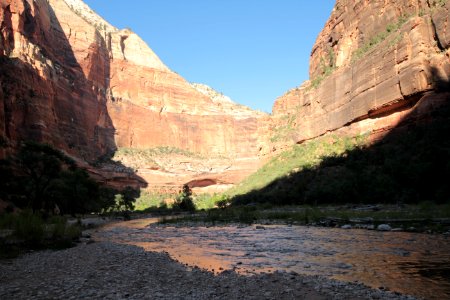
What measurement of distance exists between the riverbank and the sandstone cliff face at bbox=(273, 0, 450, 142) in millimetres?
38174

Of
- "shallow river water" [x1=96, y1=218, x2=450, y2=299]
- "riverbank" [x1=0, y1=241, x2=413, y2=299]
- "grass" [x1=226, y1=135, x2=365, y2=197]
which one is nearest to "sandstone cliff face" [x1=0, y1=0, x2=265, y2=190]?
"grass" [x1=226, y1=135, x2=365, y2=197]

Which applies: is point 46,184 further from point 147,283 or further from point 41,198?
point 147,283

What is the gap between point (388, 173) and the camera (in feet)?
116

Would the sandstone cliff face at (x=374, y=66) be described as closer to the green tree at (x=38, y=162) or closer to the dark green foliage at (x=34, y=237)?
the dark green foliage at (x=34, y=237)

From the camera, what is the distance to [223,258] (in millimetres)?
12070

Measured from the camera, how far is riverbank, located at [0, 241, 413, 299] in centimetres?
662

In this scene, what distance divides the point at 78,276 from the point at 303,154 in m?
58.4

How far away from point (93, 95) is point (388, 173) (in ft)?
301

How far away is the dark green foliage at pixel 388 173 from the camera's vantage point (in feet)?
95.9

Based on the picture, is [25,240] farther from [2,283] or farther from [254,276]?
[254,276]

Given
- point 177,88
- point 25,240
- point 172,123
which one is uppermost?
point 177,88

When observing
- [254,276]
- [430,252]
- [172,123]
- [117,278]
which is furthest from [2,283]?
[172,123]

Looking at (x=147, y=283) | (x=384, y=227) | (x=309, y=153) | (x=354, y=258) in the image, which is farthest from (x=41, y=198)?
(x=309, y=153)

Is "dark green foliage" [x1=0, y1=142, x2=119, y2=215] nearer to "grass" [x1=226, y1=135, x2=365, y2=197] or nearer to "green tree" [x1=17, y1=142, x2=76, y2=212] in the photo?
"green tree" [x1=17, y1=142, x2=76, y2=212]
